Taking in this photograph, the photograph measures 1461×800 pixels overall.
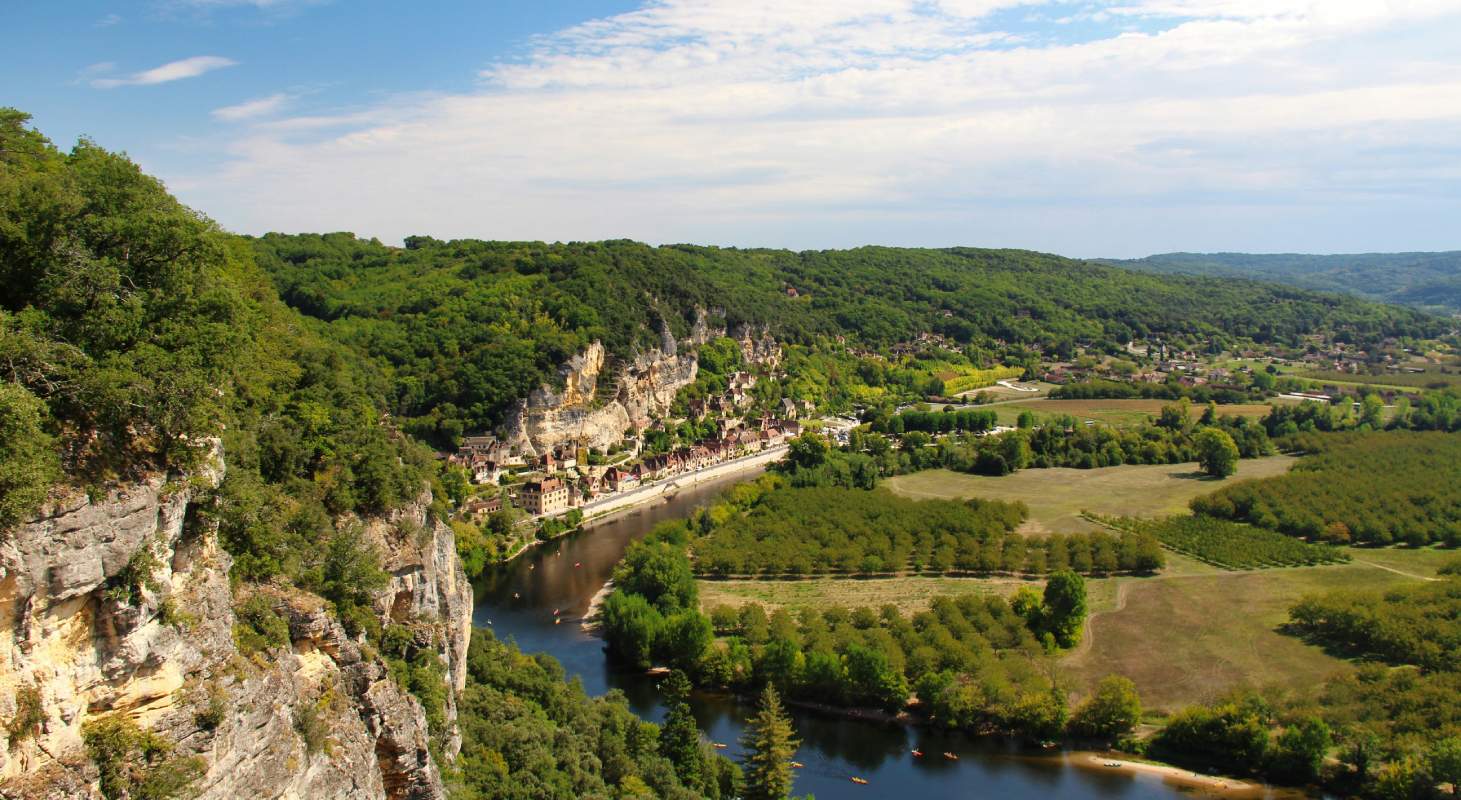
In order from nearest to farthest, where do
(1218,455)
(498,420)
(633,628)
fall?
(633,628), (498,420), (1218,455)

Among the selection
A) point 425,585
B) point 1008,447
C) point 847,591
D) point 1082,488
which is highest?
point 425,585

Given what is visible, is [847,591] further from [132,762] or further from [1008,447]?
A: [132,762]

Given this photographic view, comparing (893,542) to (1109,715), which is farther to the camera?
(893,542)

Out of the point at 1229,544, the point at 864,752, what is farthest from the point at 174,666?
→ the point at 1229,544

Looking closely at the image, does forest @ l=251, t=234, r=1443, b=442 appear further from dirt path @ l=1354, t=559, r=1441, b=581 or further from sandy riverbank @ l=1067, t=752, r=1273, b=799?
dirt path @ l=1354, t=559, r=1441, b=581

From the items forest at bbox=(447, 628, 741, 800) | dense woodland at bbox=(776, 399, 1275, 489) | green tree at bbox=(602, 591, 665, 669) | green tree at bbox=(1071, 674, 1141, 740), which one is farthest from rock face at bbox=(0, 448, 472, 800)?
dense woodland at bbox=(776, 399, 1275, 489)

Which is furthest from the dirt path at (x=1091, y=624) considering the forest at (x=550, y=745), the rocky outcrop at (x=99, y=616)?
the rocky outcrop at (x=99, y=616)

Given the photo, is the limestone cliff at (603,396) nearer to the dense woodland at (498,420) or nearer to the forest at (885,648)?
the dense woodland at (498,420)
